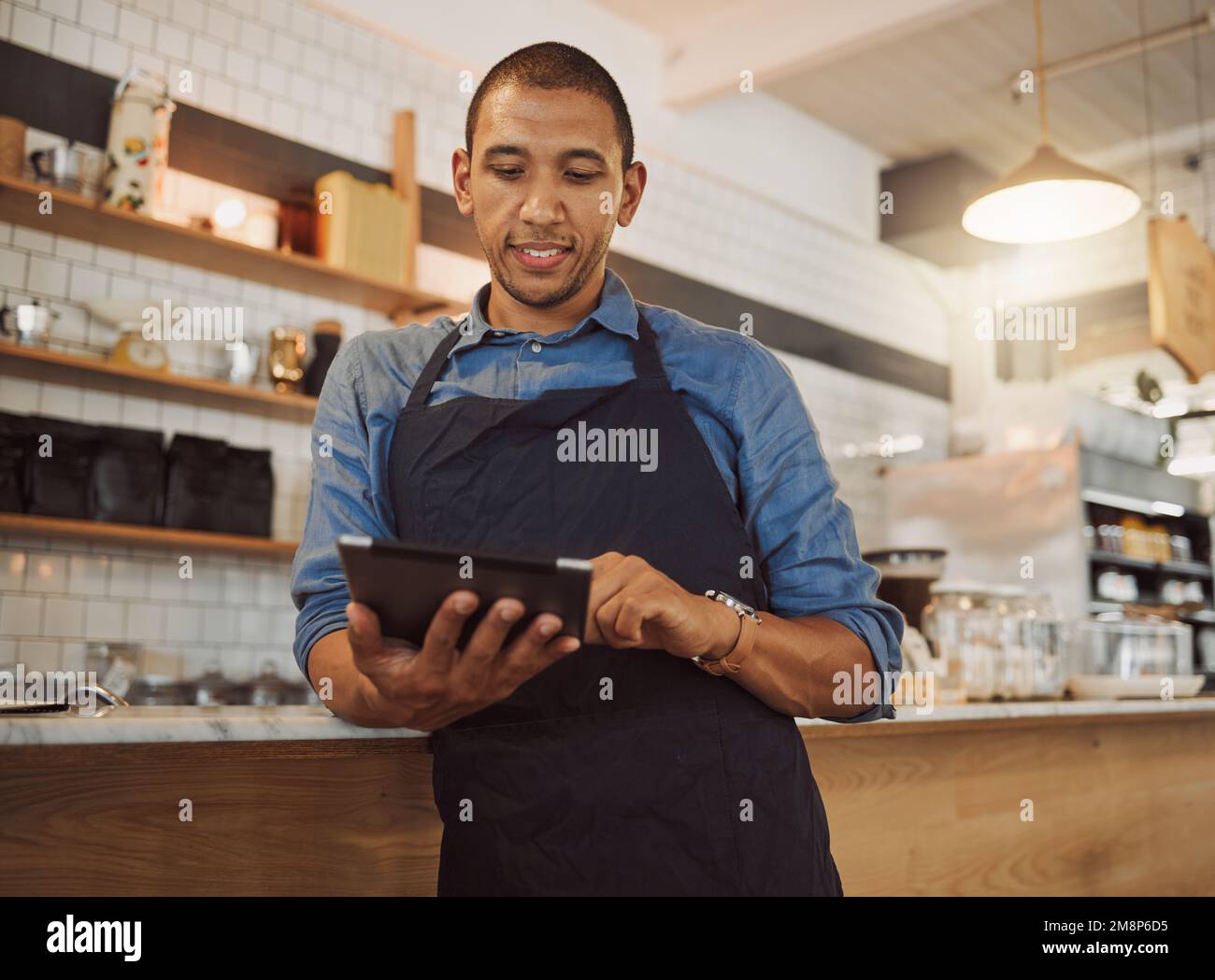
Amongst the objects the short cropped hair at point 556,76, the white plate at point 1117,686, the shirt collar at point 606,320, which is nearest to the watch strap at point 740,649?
the shirt collar at point 606,320

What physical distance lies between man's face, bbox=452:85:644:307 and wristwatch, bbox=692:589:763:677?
1.45 ft

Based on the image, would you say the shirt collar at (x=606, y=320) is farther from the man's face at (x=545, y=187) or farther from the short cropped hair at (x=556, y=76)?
the short cropped hair at (x=556, y=76)

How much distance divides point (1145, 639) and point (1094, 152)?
14.5ft

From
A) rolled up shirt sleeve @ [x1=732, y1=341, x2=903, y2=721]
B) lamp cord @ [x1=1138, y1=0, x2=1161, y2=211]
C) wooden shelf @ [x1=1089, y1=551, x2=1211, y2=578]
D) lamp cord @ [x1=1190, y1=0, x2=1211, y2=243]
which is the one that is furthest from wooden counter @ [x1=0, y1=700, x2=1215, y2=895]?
lamp cord @ [x1=1190, y1=0, x2=1211, y2=243]

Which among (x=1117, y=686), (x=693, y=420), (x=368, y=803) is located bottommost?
(x=368, y=803)

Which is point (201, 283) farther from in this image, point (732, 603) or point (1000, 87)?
point (1000, 87)

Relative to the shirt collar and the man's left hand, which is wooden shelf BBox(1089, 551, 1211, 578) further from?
the man's left hand

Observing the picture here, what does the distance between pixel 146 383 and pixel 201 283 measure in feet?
1.51

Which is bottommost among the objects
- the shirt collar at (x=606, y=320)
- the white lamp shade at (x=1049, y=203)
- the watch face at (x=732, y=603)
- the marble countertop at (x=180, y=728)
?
the marble countertop at (x=180, y=728)

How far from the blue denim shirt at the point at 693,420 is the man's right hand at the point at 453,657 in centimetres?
19

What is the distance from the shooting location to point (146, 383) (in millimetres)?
3693

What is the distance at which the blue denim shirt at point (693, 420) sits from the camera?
133 cm

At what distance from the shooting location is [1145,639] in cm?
353

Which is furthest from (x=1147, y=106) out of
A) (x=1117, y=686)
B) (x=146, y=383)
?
(x=146, y=383)
